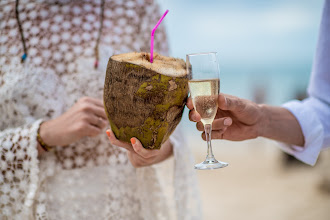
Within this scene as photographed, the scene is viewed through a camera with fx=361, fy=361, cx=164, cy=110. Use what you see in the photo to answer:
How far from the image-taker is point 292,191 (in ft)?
23.0

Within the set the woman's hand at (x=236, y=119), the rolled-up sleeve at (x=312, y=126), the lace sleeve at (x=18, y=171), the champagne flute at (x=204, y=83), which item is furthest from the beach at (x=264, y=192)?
the lace sleeve at (x=18, y=171)

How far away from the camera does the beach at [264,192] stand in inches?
236

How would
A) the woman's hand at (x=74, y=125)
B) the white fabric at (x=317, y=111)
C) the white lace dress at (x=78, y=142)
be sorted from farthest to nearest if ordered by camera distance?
the white fabric at (x=317, y=111), the white lace dress at (x=78, y=142), the woman's hand at (x=74, y=125)

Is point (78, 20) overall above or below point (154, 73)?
above

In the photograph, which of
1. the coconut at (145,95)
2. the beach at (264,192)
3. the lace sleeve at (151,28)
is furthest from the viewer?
the beach at (264,192)

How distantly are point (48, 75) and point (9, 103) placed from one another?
10.2 inches

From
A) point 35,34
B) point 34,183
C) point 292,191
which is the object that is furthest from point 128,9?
point 292,191

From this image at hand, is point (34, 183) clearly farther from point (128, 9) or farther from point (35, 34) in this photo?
point (128, 9)

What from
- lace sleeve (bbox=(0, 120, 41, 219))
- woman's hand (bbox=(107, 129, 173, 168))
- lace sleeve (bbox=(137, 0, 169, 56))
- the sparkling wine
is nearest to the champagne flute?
the sparkling wine

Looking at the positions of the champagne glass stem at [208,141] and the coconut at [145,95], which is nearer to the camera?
the coconut at [145,95]

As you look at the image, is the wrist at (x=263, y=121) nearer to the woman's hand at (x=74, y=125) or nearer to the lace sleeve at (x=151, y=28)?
the lace sleeve at (x=151, y=28)

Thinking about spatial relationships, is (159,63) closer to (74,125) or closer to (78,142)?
(74,125)

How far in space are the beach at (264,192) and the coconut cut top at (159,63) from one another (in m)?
3.38

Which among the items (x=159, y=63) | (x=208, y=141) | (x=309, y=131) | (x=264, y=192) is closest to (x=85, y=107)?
(x=159, y=63)
